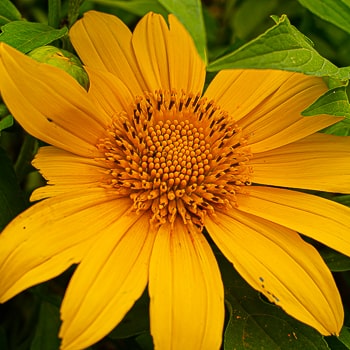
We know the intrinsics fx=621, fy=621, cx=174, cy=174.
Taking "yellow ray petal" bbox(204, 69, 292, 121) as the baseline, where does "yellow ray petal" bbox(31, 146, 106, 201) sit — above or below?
below

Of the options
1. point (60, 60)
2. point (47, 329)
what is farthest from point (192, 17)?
point (47, 329)

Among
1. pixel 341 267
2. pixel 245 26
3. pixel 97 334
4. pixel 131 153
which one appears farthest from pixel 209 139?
pixel 245 26

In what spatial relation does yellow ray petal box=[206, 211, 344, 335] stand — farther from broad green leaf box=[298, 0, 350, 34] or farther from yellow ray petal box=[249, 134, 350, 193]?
broad green leaf box=[298, 0, 350, 34]

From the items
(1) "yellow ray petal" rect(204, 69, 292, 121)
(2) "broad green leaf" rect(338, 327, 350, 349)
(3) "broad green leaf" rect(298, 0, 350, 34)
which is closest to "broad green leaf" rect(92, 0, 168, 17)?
(1) "yellow ray petal" rect(204, 69, 292, 121)

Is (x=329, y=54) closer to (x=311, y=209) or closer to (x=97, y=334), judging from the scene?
(x=311, y=209)

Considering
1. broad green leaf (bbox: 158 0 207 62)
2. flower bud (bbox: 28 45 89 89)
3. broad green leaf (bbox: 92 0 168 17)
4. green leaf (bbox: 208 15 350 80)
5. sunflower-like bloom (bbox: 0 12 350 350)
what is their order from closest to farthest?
broad green leaf (bbox: 158 0 207 62), green leaf (bbox: 208 15 350 80), sunflower-like bloom (bbox: 0 12 350 350), flower bud (bbox: 28 45 89 89), broad green leaf (bbox: 92 0 168 17)

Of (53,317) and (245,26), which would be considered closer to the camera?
(53,317)

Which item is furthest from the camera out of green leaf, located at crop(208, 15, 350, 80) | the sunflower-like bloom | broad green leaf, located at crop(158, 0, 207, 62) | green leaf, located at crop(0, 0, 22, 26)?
green leaf, located at crop(0, 0, 22, 26)
